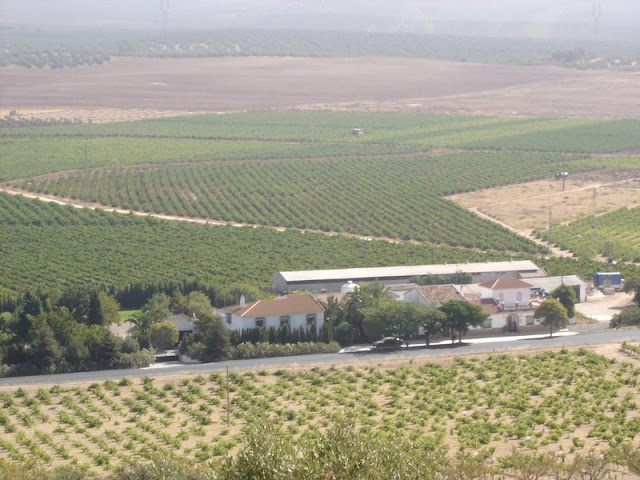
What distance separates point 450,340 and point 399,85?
133684 mm

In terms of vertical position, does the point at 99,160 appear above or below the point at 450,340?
above

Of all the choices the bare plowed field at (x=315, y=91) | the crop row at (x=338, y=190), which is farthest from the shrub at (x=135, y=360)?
the bare plowed field at (x=315, y=91)

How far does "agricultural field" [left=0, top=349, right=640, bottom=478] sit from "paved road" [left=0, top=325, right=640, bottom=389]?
914 millimetres

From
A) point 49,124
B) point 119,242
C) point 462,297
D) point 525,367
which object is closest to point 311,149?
point 49,124

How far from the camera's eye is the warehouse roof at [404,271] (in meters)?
61.7

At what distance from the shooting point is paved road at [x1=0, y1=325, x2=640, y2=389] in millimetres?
46250

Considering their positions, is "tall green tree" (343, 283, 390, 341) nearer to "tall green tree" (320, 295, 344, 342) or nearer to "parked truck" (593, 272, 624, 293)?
"tall green tree" (320, 295, 344, 342)

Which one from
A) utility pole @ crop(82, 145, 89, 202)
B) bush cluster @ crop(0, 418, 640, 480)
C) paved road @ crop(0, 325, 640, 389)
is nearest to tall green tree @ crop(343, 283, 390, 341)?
paved road @ crop(0, 325, 640, 389)

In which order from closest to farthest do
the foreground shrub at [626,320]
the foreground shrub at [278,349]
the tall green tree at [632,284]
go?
the foreground shrub at [278,349]
the foreground shrub at [626,320]
the tall green tree at [632,284]

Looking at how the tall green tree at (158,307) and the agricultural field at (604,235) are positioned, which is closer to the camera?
the tall green tree at (158,307)

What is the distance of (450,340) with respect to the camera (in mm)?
52656

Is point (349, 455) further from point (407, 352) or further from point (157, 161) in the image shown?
point (157, 161)

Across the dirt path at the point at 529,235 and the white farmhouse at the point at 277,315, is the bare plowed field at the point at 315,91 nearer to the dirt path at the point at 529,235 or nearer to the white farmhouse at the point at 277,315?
the dirt path at the point at 529,235

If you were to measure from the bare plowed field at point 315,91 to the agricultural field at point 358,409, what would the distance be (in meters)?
108
